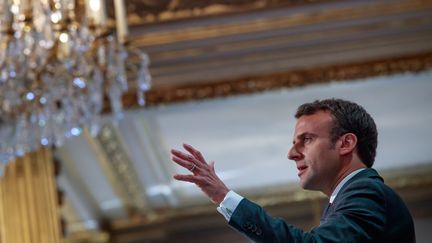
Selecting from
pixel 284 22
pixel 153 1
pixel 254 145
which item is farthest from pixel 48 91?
pixel 254 145

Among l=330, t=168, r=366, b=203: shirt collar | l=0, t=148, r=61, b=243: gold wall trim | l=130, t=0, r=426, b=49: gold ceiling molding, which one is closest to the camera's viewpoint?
l=330, t=168, r=366, b=203: shirt collar

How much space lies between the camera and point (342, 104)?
8.56ft

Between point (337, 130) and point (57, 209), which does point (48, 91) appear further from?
point (337, 130)

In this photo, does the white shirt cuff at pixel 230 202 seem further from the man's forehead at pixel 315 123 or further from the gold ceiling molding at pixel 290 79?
the gold ceiling molding at pixel 290 79

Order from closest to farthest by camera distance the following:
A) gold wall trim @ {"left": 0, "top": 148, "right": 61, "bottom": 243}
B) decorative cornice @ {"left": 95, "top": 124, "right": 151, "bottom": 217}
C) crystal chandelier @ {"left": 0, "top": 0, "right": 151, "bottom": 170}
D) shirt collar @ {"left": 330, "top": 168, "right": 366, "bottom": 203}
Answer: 1. shirt collar @ {"left": 330, "top": 168, "right": 366, "bottom": 203}
2. crystal chandelier @ {"left": 0, "top": 0, "right": 151, "bottom": 170}
3. gold wall trim @ {"left": 0, "top": 148, "right": 61, "bottom": 243}
4. decorative cornice @ {"left": 95, "top": 124, "right": 151, "bottom": 217}

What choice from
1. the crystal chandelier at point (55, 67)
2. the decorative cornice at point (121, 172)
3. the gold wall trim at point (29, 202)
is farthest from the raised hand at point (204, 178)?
the decorative cornice at point (121, 172)

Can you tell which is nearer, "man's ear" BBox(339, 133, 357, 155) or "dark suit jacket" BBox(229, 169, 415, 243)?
"dark suit jacket" BBox(229, 169, 415, 243)

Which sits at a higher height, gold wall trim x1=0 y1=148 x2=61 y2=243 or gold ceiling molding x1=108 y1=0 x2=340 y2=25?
gold ceiling molding x1=108 y1=0 x2=340 y2=25

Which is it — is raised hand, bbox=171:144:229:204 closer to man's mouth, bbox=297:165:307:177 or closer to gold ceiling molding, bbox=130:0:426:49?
man's mouth, bbox=297:165:307:177

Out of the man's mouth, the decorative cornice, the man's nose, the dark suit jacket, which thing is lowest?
the decorative cornice

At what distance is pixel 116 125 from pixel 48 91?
1.94 metres

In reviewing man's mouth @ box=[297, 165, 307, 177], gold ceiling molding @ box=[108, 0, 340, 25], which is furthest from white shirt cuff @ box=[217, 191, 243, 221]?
gold ceiling molding @ box=[108, 0, 340, 25]

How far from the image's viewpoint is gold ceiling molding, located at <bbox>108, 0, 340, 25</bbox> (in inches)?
273

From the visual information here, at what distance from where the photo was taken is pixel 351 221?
239cm
